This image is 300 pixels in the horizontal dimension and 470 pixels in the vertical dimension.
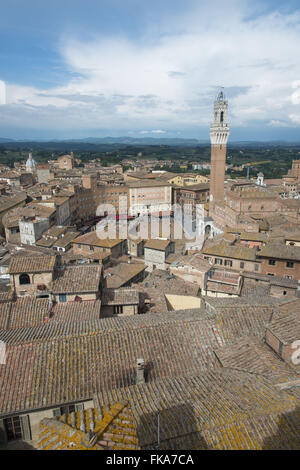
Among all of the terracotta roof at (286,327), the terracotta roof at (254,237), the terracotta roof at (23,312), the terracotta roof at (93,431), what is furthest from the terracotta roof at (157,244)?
the terracotta roof at (93,431)

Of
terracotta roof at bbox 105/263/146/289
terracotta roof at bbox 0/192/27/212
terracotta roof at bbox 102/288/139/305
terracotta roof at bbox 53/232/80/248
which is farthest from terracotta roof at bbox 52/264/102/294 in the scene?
terracotta roof at bbox 0/192/27/212

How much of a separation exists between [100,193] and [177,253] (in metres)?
38.1

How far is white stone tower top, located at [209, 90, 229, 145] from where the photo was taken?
6652 centimetres

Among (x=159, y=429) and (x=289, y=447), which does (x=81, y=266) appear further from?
(x=289, y=447)

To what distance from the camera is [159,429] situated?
7.60 m

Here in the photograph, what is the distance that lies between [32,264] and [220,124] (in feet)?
194

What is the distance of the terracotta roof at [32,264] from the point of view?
60.6ft

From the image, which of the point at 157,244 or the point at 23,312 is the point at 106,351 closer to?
the point at 23,312

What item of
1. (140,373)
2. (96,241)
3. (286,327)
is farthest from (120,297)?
(96,241)

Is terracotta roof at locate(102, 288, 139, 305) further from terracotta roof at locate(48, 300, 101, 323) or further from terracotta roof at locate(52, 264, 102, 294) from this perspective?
terracotta roof at locate(52, 264, 102, 294)

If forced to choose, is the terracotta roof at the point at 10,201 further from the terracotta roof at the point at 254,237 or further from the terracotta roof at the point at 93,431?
the terracotta roof at the point at 93,431

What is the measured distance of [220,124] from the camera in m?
66.8

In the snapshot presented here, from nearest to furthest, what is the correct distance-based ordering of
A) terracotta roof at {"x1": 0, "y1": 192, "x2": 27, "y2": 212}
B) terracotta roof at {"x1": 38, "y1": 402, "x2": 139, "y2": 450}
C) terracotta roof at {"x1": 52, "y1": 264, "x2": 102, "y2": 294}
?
1. terracotta roof at {"x1": 38, "y1": 402, "x2": 139, "y2": 450}
2. terracotta roof at {"x1": 52, "y1": 264, "x2": 102, "y2": 294}
3. terracotta roof at {"x1": 0, "y1": 192, "x2": 27, "y2": 212}
